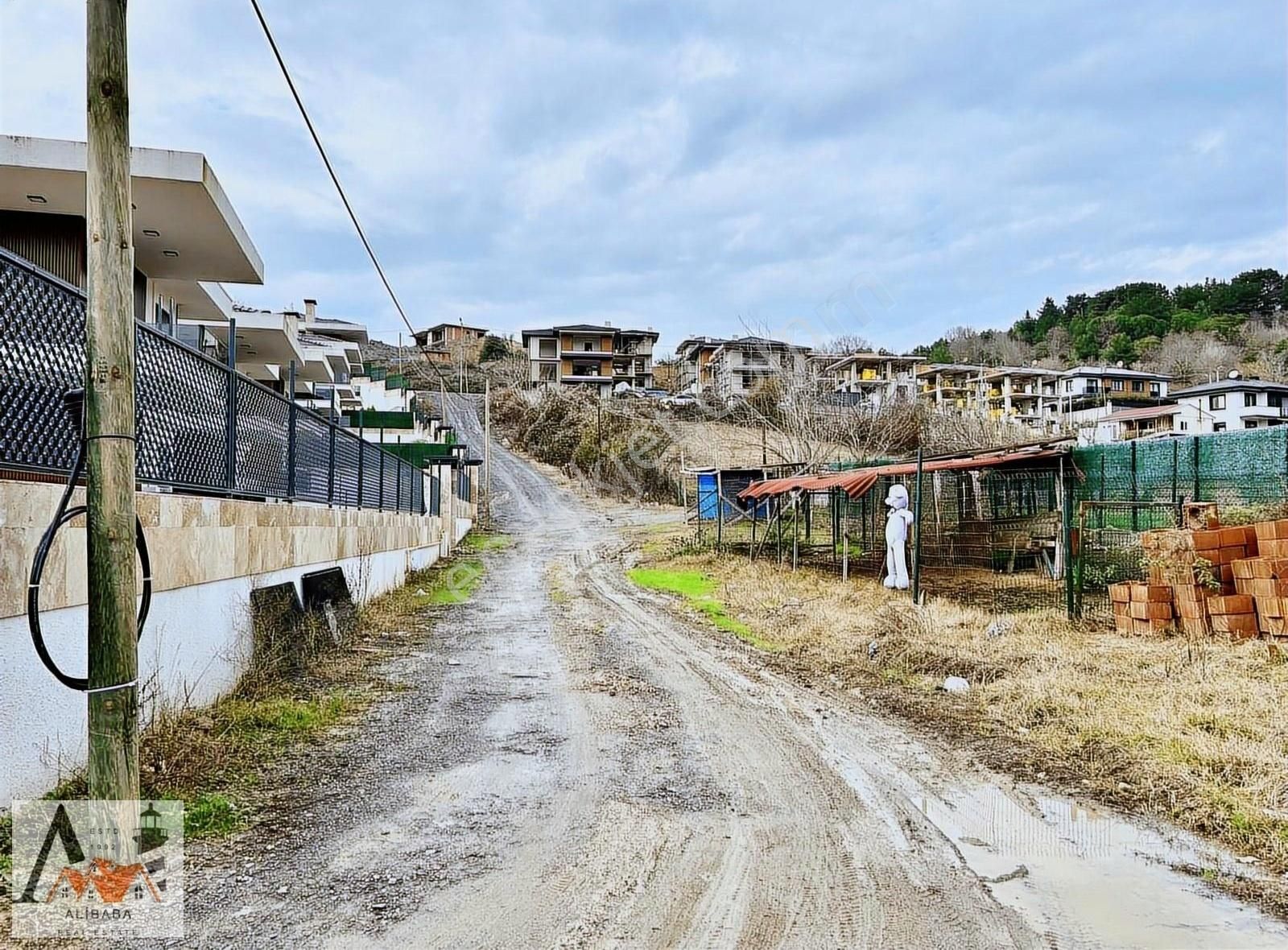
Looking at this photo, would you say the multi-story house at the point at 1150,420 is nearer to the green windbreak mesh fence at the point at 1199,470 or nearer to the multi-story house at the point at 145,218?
the green windbreak mesh fence at the point at 1199,470

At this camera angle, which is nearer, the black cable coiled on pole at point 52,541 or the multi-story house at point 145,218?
the black cable coiled on pole at point 52,541

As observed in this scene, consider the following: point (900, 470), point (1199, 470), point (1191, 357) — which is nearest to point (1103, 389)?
point (1191, 357)

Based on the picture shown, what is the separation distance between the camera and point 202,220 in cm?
1139

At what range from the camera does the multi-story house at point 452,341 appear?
258 feet

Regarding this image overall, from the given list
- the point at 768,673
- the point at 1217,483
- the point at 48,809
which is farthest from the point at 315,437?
the point at 1217,483

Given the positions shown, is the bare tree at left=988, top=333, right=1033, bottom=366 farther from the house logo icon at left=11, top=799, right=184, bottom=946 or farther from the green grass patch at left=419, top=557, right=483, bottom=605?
the house logo icon at left=11, top=799, right=184, bottom=946

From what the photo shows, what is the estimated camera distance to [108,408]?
333cm

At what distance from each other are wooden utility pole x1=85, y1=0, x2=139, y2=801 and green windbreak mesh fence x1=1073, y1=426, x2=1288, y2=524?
1119cm

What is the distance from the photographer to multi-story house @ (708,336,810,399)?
3294 centimetres

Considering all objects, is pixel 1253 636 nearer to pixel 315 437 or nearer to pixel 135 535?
pixel 135 535

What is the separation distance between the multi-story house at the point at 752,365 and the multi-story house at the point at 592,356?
15949 mm

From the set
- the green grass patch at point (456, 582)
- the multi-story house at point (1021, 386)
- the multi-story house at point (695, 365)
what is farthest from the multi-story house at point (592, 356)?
the green grass patch at point (456, 582)

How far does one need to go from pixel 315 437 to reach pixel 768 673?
5.82 meters

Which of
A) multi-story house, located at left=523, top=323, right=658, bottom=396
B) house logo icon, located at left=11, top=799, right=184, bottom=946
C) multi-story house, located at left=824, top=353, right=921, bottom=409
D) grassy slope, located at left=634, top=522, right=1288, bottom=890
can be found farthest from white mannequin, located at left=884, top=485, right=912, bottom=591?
multi-story house, located at left=523, top=323, right=658, bottom=396
